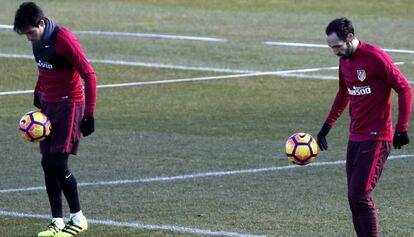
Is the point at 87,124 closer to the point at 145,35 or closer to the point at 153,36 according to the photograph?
the point at 153,36

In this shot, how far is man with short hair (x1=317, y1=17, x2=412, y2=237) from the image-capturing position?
9.87 m

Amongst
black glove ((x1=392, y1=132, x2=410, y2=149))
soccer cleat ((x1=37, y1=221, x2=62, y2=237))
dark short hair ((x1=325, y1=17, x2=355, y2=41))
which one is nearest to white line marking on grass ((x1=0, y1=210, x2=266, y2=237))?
soccer cleat ((x1=37, y1=221, x2=62, y2=237))

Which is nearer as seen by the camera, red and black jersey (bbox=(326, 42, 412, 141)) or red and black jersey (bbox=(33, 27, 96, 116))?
red and black jersey (bbox=(326, 42, 412, 141))

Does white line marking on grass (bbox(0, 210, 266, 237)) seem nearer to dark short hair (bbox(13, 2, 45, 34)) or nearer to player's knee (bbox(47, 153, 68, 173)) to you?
player's knee (bbox(47, 153, 68, 173))

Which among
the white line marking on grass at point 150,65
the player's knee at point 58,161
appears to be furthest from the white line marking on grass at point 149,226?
the white line marking on grass at point 150,65

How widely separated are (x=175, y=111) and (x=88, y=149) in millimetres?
3498

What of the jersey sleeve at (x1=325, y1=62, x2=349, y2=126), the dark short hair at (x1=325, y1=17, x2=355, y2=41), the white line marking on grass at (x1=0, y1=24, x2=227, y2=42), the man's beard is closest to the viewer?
the dark short hair at (x1=325, y1=17, x2=355, y2=41)

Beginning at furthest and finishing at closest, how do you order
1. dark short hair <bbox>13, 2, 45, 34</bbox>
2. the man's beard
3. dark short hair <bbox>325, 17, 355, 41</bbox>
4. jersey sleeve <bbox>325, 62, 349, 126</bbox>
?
dark short hair <bbox>13, 2, 45, 34</bbox> → jersey sleeve <bbox>325, 62, 349, 126</bbox> → the man's beard → dark short hair <bbox>325, 17, 355, 41</bbox>

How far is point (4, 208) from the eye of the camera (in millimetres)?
12531

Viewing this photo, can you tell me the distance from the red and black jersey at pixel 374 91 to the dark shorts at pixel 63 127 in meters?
2.74

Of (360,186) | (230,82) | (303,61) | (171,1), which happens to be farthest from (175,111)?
(171,1)

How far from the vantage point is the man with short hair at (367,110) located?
388 inches

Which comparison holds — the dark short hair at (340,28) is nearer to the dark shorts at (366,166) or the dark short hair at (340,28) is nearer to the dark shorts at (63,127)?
the dark shorts at (366,166)

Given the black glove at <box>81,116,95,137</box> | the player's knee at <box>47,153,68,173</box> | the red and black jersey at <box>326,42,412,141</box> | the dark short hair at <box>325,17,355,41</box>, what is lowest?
the player's knee at <box>47,153,68,173</box>
